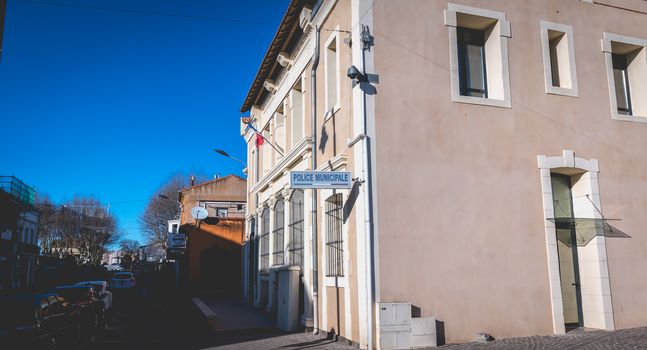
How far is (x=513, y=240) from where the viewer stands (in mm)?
11008

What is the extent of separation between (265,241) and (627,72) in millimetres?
13032

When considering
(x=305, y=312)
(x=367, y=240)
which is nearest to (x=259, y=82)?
(x=305, y=312)

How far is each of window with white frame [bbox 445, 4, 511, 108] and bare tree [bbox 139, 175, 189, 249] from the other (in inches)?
1940

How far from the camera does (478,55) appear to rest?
12.3 metres

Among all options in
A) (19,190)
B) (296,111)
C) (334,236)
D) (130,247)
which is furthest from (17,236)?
(130,247)

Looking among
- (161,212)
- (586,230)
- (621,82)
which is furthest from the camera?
(161,212)

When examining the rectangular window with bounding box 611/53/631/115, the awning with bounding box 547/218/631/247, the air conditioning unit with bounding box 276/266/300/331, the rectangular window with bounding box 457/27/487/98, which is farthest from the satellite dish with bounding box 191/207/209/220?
the rectangular window with bounding box 611/53/631/115

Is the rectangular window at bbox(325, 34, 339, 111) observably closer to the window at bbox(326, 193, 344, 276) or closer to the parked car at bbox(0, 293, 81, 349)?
the window at bbox(326, 193, 344, 276)

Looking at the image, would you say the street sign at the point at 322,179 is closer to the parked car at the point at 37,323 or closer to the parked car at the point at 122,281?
the parked car at the point at 37,323

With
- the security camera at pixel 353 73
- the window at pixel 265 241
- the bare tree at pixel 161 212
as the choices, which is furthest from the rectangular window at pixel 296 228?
the bare tree at pixel 161 212

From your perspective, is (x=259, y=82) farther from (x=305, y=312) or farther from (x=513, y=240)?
(x=513, y=240)

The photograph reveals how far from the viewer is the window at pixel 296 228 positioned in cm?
1519

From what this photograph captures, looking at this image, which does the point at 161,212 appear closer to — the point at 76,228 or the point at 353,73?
the point at 76,228

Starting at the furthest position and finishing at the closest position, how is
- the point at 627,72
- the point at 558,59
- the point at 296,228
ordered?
the point at 296,228 < the point at 627,72 < the point at 558,59
